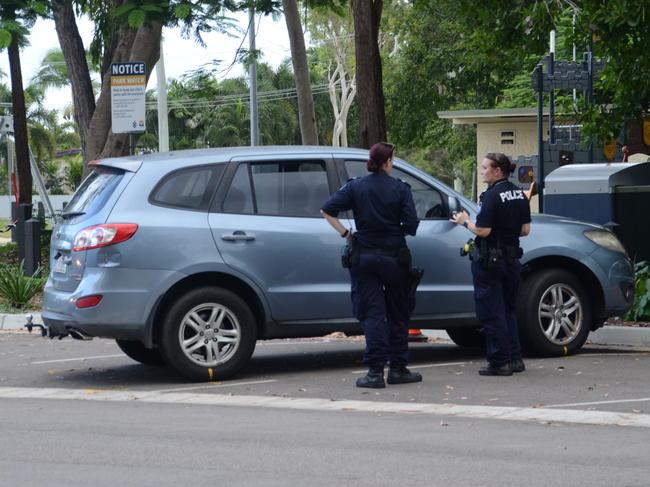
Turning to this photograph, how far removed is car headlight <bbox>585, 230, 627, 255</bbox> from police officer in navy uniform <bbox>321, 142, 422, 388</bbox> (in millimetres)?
2375

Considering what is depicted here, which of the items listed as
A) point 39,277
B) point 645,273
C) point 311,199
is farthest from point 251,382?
point 39,277

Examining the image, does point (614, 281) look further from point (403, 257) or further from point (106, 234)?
point (106, 234)

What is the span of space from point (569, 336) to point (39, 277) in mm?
8869

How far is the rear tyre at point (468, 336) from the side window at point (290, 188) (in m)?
2.33

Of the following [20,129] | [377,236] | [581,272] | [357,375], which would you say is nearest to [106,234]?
[377,236]

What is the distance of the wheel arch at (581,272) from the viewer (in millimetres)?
10922

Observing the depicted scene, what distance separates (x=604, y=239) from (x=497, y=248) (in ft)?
5.61

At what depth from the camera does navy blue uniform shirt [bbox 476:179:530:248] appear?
32.4 feet

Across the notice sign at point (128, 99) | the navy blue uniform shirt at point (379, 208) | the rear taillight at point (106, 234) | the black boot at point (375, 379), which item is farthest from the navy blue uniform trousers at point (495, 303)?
the notice sign at point (128, 99)

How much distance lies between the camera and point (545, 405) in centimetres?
868

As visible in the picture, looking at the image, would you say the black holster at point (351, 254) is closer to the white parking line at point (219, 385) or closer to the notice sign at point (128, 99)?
the white parking line at point (219, 385)

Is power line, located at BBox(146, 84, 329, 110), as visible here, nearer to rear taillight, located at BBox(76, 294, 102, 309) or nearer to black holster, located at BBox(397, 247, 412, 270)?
rear taillight, located at BBox(76, 294, 102, 309)

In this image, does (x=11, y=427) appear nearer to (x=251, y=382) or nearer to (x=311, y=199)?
(x=251, y=382)

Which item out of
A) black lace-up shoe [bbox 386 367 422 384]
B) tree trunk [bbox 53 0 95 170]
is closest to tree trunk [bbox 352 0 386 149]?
tree trunk [bbox 53 0 95 170]
